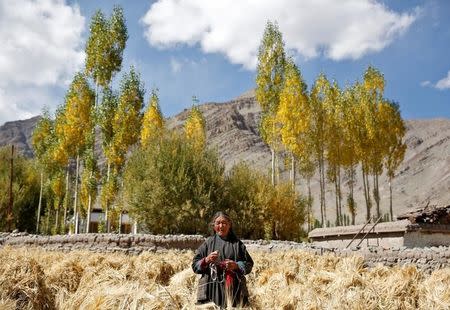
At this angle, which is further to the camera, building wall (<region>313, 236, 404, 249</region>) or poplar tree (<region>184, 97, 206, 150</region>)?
poplar tree (<region>184, 97, 206, 150</region>)

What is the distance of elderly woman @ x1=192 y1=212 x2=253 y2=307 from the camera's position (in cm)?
456

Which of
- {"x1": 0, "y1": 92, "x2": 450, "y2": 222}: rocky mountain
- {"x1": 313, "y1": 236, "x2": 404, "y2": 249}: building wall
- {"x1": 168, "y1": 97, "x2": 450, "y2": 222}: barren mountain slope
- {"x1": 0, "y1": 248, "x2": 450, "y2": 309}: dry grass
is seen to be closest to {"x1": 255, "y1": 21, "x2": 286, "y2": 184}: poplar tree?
{"x1": 313, "y1": 236, "x2": 404, "y2": 249}: building wall

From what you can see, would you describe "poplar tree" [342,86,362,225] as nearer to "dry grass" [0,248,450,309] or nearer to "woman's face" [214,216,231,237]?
"dry grass" [0,248,450,309]

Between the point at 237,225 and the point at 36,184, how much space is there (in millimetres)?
26972

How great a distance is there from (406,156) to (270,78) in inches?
3661

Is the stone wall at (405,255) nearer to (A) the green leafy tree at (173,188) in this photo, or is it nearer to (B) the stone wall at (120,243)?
(B) the stone wall at (120,243)

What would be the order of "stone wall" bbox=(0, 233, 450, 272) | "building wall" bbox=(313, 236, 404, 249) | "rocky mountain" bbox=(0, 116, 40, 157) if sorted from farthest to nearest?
"rocky mountain" bbox=(0, 116, 40, 157) < "building wall" bbox=(313, 236, 404, 249) < "stone wall" bbox=(0, 233, 450, 272)

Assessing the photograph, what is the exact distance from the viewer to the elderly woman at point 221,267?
15.0 feet

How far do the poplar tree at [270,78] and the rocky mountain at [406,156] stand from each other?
37.1 m

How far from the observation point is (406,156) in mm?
113875

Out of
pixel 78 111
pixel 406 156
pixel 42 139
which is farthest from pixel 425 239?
pixel 406 156

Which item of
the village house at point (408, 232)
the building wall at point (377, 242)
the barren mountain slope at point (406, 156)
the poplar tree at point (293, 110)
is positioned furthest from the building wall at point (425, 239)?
the barren mountain slope at point (406, 156)

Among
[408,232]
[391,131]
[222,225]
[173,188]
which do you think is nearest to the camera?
[222,225]

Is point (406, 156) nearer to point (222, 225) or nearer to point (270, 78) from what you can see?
point (270, 78)
